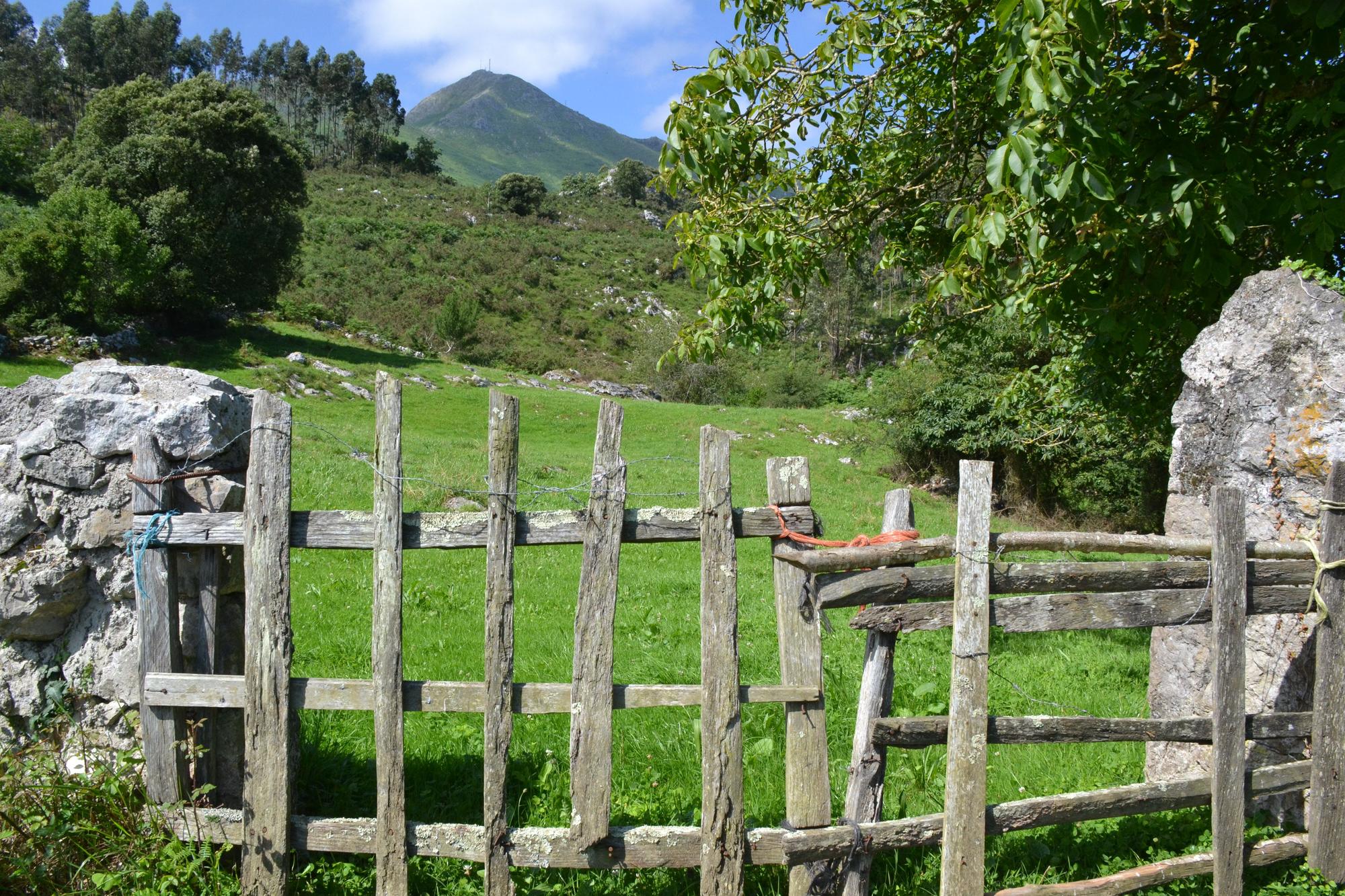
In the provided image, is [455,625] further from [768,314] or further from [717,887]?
[717,887]

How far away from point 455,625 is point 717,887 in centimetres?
529

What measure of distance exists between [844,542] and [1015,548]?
2.74 ft

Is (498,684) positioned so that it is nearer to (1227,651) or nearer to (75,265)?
(1227,651)

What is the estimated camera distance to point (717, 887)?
3.80 metres

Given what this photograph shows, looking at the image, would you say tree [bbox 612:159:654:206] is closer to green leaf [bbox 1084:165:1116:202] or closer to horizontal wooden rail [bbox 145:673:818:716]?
green leaf [bbox 1084:165:1116:202]

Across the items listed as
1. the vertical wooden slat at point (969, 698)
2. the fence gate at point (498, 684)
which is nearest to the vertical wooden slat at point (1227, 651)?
the vertical wooden slat at point (969, 698)

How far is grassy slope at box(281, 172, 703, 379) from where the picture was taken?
54750 millimetres

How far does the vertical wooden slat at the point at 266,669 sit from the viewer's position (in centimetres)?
378

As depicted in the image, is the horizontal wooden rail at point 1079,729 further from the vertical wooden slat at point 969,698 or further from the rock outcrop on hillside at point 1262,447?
the rock outcrop on hillside at point 1262,447

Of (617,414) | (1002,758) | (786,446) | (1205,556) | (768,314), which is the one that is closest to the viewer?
(617,414)

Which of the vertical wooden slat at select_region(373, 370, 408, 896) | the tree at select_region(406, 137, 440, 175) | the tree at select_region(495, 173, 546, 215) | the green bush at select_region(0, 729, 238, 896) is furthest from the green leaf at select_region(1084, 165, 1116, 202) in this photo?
the tree at select_region(406, 137, 440, 175)

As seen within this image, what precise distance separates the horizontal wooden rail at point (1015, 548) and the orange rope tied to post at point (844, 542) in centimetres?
5

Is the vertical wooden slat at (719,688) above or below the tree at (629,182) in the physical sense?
below

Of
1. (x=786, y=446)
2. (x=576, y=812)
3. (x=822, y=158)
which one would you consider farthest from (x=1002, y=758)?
(x=786, y=446)
